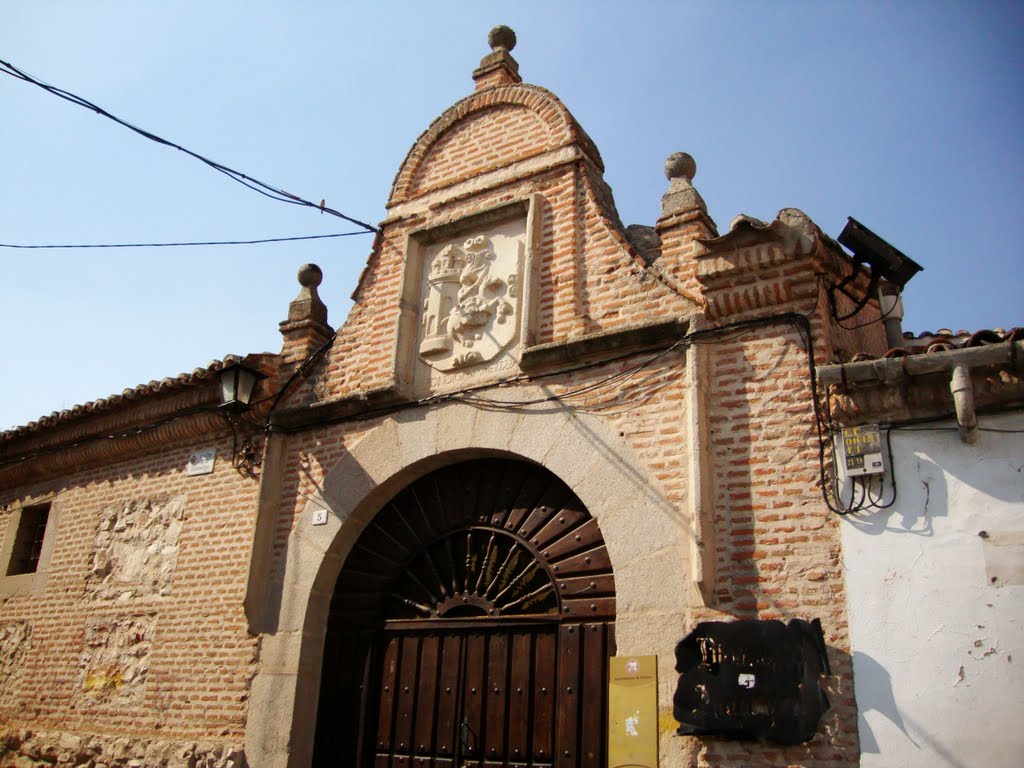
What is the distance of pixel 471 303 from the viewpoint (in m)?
6.95

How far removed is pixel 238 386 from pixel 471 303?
2114 mm

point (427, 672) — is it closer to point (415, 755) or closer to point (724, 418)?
point (415, 755)


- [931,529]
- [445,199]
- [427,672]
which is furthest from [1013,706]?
[445,199]

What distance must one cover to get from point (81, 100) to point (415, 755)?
4.81 metres

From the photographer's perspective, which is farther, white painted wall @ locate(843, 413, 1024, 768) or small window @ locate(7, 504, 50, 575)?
small window @ locate(7, 504, 50, 575)

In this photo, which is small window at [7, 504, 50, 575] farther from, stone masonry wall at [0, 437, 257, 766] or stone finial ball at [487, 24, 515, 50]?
stone finial ball at [487, 24, 515, 50]

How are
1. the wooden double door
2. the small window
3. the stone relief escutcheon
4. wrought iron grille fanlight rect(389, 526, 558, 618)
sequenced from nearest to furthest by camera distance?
the wooden double door → wrought iron grille fanlight rect(389, 526, 558, 618) → the stone relief escutcheon → the small window

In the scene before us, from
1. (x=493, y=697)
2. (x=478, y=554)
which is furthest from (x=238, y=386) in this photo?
(x=493, y=697)

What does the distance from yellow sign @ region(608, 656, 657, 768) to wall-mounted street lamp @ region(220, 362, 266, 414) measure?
12.7 feet

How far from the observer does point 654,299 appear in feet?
20.0

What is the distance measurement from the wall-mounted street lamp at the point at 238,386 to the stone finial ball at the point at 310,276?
1.11 m

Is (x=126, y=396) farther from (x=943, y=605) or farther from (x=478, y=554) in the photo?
(x=943, y=605)

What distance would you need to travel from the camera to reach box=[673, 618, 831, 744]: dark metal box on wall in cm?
462

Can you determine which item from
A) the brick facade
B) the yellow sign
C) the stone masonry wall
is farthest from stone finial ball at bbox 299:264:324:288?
the yellow sign
